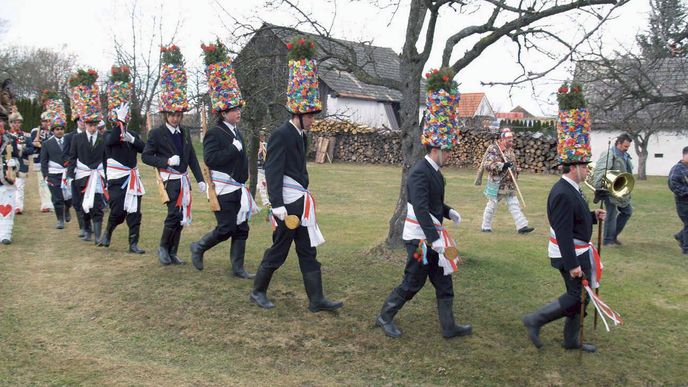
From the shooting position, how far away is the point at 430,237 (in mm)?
5242

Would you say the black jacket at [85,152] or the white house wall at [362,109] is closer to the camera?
the black jacket at [85,152]

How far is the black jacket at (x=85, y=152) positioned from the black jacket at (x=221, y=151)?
3.37 meters

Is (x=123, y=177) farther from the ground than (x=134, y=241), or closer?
farther from the ground

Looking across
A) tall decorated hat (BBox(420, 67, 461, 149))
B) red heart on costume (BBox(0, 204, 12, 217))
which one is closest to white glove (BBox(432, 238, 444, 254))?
tall decorated hat (BBox(420, 67, 461, 149))

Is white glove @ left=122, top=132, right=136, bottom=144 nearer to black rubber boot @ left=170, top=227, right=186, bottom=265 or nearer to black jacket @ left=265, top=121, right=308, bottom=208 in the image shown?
black rubber boot @ left=170, top=227, right=186, bottom=265

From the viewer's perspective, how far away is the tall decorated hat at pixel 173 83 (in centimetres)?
746

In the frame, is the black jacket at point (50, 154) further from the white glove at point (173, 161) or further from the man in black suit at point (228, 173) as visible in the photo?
the man in black suit at point (228, 173)

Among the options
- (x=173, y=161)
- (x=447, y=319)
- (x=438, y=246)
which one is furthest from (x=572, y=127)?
(x=173, y=161)

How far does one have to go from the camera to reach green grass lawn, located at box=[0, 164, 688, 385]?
5043mm

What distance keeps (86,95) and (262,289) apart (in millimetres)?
4609

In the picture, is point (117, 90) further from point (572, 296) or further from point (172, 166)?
point (572, 296)

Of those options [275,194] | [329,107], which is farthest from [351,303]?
[329,107]

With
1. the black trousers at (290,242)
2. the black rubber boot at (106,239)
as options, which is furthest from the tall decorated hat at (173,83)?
the black trousers at (290,242)

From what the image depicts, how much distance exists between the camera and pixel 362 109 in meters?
34.5
